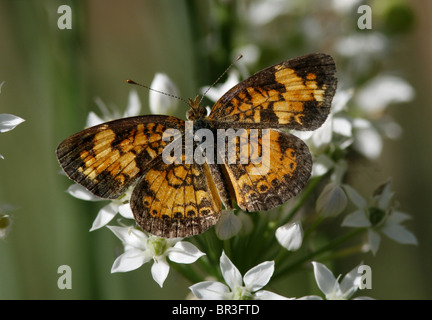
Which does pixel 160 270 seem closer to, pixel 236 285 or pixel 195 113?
pixel 236 285

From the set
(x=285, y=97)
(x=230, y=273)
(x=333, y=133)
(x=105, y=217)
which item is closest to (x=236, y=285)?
(x=230, y=273)

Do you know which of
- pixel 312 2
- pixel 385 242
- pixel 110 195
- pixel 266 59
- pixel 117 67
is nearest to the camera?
pixel 110 195

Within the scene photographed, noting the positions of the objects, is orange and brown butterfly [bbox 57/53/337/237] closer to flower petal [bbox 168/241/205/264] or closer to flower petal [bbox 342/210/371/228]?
flower petal [bbox 168/241/205/264]

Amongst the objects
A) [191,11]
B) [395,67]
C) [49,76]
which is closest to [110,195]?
[49,76]

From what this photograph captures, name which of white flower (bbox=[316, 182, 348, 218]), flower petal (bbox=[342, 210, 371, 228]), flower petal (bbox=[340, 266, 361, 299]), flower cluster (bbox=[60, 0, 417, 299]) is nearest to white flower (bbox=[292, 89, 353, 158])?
flower cluster (bbox=[60, 0, 417, 299])

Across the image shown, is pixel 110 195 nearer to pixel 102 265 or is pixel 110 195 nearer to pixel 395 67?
pixel 102 265

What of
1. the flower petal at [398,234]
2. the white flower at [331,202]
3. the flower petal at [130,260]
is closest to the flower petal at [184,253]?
the flower petal at [130,260]
